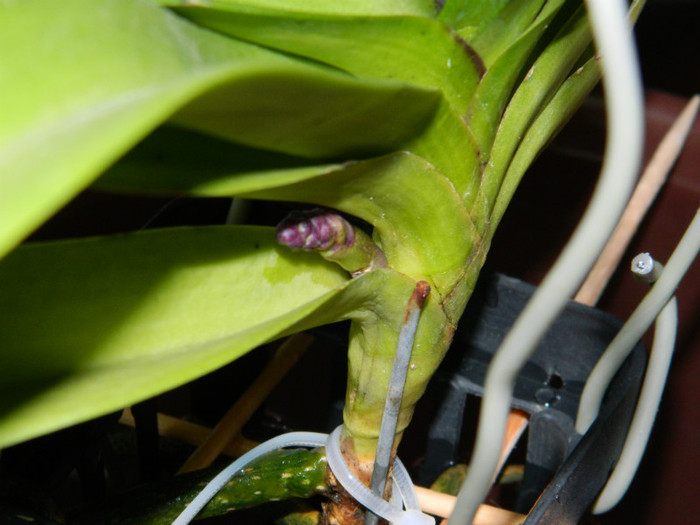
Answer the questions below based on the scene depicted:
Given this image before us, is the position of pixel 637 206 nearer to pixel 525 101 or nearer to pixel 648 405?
pixel 648 405

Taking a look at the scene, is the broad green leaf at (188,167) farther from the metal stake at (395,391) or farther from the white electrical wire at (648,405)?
the white electrical wire at (648,405)

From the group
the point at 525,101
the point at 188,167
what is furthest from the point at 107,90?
the point at 525,101

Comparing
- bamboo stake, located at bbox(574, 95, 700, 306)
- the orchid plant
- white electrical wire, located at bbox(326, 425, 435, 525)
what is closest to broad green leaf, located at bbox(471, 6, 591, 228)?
the orchid plant

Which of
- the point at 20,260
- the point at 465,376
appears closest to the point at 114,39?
the point at 20,260

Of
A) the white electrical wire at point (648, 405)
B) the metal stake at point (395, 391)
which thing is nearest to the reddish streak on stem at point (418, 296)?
the metal stake at point (395, 391)

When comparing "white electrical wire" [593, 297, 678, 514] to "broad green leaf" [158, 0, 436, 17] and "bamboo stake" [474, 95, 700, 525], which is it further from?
"broad green leaf" [158, 0, 436, 17]

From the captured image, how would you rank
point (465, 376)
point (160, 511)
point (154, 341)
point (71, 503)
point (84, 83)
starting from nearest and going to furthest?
point (84, 83), point (154, 341), point (160, 511), point (465, 376), point (71, 503)

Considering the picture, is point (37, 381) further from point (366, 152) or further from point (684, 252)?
point (684, 252)
